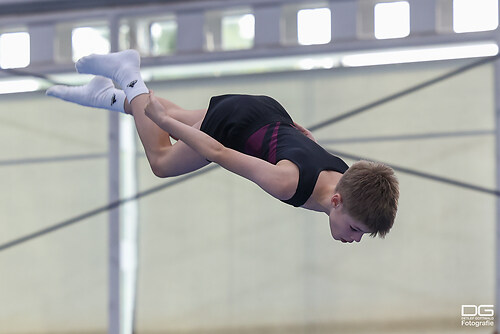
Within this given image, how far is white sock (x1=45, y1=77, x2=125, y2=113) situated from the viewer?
134 inches

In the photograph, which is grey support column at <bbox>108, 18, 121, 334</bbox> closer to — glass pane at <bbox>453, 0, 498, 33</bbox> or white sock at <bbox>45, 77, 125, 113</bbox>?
white sock at <bbox>45, 77, 125, 113</bbox>

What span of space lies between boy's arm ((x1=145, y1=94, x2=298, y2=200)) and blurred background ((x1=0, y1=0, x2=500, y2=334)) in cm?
329

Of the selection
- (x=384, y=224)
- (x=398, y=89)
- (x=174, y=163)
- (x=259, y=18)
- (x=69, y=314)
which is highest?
(x=259, y=18)

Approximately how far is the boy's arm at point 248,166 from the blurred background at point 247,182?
3286 millimetres

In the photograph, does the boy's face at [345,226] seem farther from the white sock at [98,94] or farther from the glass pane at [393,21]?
the glass pane at [393,21]

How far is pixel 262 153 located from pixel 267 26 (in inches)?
128

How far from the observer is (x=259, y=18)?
19.7 ft

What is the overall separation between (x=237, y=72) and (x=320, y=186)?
3.49 meters

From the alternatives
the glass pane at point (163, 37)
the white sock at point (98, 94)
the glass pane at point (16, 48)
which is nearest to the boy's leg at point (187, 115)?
the white sock at point (98, 94)

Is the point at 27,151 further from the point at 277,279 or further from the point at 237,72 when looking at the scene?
the point at 277,279

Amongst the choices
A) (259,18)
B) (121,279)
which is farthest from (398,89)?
(121,279)

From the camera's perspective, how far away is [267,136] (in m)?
2.96

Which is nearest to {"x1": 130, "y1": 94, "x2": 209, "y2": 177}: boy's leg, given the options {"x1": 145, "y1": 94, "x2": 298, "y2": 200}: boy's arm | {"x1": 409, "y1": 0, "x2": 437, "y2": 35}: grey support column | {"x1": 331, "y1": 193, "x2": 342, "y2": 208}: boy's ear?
{"x1": 145, "y1": 94, "x2": 298, "y2": 200}: boy's arm

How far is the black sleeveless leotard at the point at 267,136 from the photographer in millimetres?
2756
